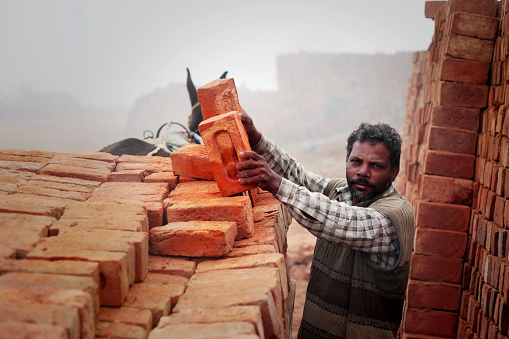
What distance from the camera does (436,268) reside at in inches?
144

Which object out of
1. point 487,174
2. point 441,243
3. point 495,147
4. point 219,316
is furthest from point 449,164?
point 219,316

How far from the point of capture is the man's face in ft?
7.81

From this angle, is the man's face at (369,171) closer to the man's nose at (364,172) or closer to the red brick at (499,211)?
the man's nose at (364,172)

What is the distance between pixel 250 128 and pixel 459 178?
2.02m

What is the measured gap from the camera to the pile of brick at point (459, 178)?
3.26m

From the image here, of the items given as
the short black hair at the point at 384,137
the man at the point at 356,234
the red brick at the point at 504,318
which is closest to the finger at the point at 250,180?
the man at the point at 356,234

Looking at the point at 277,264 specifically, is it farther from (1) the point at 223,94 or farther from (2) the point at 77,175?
(2) the point at 77,175

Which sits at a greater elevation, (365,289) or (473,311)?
(365,289)

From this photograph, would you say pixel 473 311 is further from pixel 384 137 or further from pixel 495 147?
pixel 384 137

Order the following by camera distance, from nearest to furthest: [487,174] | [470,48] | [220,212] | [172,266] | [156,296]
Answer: [156,296] → [172,266] → [220,212] → [487,174] → [470,48]

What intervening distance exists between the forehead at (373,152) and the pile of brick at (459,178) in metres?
1.20

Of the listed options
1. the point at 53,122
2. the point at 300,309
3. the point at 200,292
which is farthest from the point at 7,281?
the point at 53,122

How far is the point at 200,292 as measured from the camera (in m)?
1.76

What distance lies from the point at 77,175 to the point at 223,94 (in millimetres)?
1120
